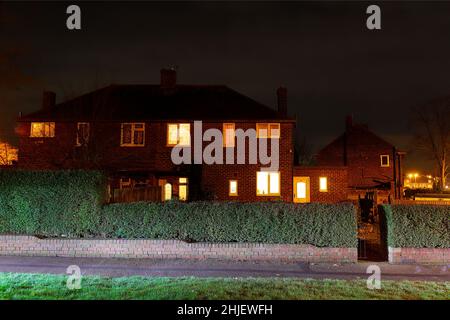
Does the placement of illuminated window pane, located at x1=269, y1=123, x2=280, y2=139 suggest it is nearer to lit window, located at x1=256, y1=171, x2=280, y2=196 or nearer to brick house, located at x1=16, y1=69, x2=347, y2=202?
brick house, located at x1=16, y1=69, x2=347, y2=202

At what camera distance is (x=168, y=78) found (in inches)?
1160

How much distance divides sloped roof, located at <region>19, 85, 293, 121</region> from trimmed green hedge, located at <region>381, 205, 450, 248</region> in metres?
14.5

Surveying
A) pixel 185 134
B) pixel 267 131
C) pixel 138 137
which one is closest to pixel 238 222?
pixel 267 131

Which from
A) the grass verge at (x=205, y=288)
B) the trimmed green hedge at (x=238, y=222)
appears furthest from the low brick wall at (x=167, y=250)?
the grass verge at (x=205, y=288)

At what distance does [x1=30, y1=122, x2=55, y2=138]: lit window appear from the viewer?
88.7 feet

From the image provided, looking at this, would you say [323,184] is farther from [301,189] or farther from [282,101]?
[282,101]

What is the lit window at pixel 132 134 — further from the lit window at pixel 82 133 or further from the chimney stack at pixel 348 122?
the chimney stack at pixel 348 122

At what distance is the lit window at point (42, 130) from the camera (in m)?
27.0

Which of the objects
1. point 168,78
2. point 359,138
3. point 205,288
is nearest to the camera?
point 205,288

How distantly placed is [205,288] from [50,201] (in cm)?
701

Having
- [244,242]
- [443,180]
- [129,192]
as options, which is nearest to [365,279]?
[244,242]

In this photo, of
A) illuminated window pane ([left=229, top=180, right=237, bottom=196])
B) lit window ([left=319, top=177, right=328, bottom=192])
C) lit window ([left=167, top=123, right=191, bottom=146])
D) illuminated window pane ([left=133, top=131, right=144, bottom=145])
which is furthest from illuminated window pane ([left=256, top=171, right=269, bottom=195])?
illuminated window pane ([left=133, top=131, right=144, bottom=145])
